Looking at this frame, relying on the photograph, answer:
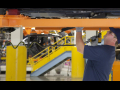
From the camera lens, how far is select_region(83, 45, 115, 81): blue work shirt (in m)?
2.46

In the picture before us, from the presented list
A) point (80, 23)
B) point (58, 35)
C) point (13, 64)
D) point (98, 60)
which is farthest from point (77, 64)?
point (80, 23)

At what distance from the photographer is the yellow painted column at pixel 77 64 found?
10.1 m

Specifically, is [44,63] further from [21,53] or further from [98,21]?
[98,21]

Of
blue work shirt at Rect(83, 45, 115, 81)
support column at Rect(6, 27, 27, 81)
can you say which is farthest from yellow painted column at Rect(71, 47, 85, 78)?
blue work shirt at Rect(83, 45, 115, 81)

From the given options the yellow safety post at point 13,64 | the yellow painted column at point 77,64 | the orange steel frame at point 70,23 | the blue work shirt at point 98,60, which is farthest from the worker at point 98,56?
the yellow painted column at point 77,64

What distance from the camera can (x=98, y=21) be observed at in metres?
2.27

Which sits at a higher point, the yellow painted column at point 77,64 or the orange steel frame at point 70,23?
the orange steel frame at point 70,23

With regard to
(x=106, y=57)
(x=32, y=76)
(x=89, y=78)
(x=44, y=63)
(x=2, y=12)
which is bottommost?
(x=32, y=76)

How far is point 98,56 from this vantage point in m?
2.48

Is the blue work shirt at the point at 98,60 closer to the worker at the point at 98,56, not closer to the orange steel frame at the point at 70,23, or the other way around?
the worker at the point at 98,56
